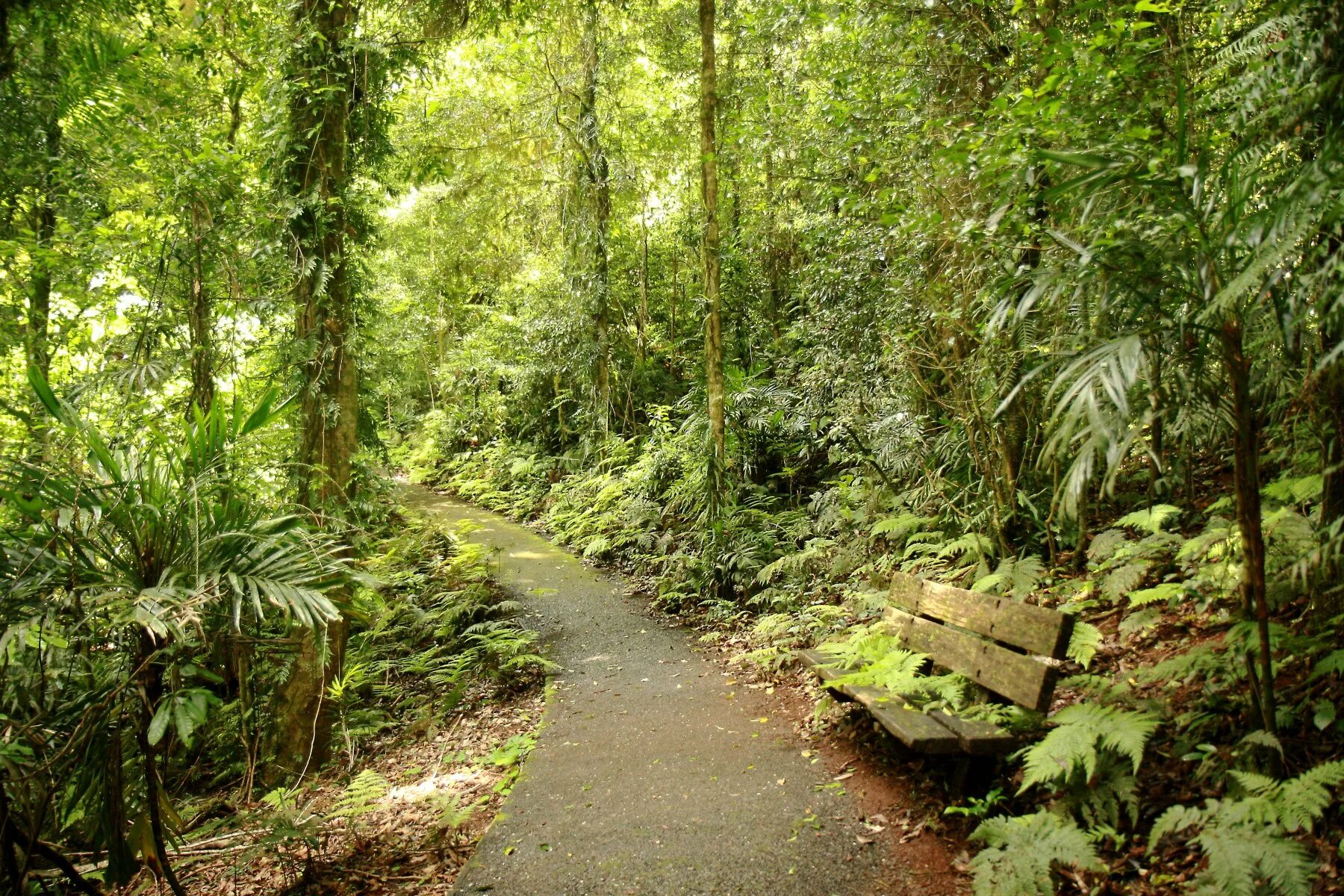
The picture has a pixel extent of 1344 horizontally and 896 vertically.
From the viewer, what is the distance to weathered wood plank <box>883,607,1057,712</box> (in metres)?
3.25

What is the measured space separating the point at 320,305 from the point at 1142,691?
648 cm

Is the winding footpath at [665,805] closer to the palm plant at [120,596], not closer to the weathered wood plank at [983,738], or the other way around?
the weathered wood plank at [983,738]

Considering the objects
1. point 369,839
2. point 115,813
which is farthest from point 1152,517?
point 115,813

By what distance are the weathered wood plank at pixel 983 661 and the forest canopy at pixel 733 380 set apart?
0.50 ft

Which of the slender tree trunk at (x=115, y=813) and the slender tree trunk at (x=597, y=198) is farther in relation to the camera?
the slender tree trunk at (x=597, y=198)

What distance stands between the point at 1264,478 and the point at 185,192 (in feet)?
28.0

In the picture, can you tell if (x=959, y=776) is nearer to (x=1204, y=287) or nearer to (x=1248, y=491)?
(x=1248, y=491)

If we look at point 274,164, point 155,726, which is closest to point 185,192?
point 274,164

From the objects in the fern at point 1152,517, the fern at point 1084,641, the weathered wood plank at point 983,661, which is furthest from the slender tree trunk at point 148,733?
the fern at point 1152,517

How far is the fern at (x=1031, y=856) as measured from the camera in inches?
103

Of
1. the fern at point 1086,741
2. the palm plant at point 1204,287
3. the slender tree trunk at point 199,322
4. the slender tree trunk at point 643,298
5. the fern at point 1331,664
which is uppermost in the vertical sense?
the slender tree trunk at point 643,298

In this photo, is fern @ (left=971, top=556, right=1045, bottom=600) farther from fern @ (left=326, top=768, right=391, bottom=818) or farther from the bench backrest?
fern @ (left=326, top=768, right=391, bottom=818)

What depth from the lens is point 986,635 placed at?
3.90m

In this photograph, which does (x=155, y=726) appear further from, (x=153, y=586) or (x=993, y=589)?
(x=993, y=589)
